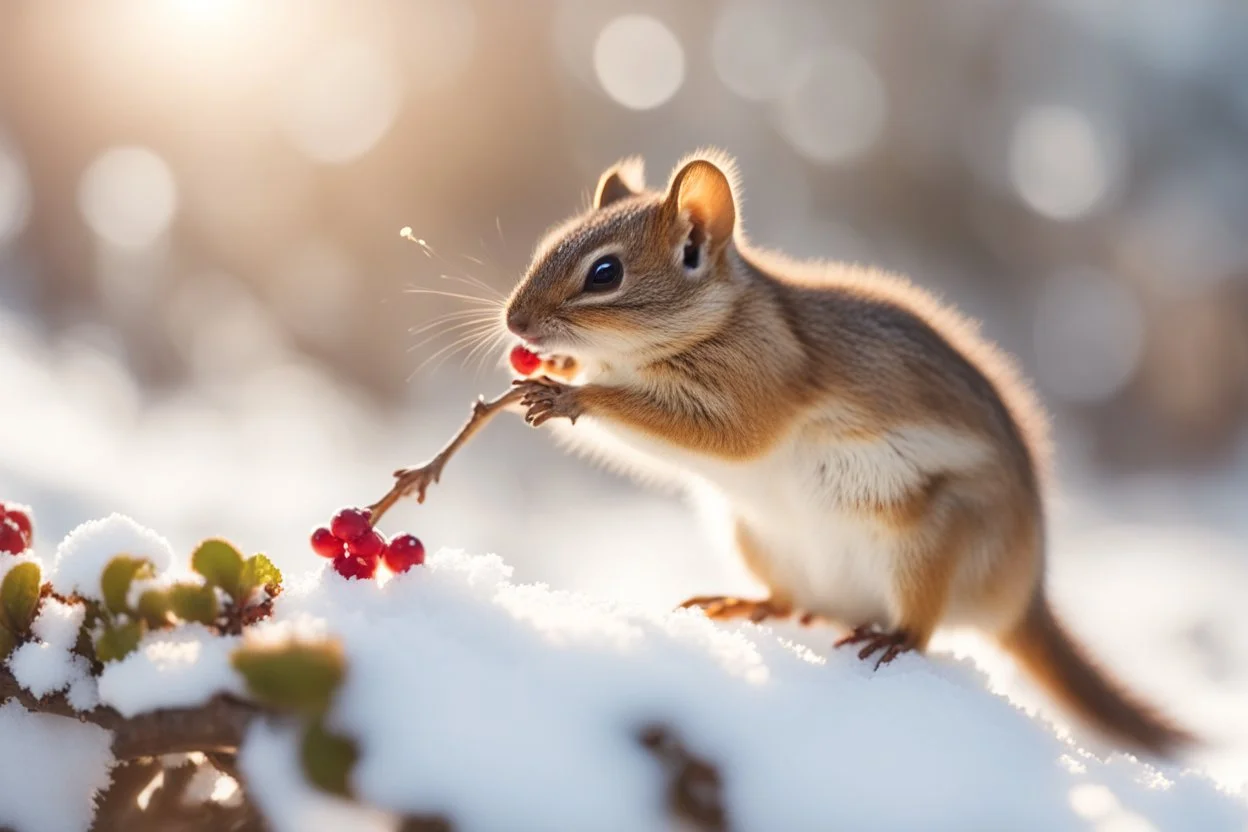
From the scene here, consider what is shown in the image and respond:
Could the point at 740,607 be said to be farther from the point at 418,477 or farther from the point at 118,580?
the point at 118,580

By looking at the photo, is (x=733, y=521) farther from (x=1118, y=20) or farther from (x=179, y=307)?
(x=1118, y=20)

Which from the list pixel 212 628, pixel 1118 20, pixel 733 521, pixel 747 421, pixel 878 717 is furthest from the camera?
pixel 1118 20

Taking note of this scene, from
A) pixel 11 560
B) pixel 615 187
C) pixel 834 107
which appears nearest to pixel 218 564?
pixel 11 560

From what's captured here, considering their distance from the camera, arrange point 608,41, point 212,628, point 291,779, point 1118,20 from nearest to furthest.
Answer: point 291,779 < point 212,628 < point 608,41 < point 1118,20

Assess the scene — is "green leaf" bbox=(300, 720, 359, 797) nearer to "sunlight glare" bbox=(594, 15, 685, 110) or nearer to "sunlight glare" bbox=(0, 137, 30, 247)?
"sunlight glare" bbox=(0, 137, 30, 247)

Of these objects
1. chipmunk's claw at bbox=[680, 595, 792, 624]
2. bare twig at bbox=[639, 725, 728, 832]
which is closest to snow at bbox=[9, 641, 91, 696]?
bare twig at bbox=[639, 725, 728, 832]

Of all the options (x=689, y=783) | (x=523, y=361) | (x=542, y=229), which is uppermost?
(x=542, y=229)

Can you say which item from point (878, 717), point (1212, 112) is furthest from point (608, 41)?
point (878, 717)
